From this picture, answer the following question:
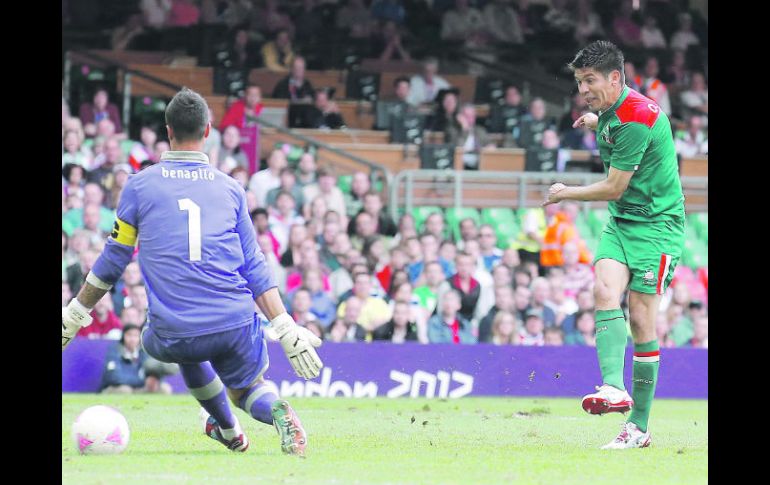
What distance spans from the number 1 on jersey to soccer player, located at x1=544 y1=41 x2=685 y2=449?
2.30 meters

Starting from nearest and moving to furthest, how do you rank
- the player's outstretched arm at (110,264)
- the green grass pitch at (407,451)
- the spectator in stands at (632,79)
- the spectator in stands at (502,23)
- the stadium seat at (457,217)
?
the green grass pitch at (407,451) < the player's outstretched arm at (110,264) < the stadium seat at (457,217) < the spectator in stands at (632,79) < the spectator in stands at (502,23)

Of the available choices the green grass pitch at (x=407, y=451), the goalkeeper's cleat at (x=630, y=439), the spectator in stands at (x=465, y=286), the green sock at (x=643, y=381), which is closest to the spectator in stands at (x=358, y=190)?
the spectator in stands at (x=465, y=286)

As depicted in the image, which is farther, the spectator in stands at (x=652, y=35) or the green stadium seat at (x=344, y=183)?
the spectator in stands at (x=652, y=35)

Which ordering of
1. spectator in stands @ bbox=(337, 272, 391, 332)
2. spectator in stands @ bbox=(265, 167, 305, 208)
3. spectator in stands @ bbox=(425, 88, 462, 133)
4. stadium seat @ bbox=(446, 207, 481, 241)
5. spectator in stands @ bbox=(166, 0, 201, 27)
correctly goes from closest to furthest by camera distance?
1. spectator in stands @ bbox=(337, 272, 391, 332)
2. spectator in stands @ bbox=(265, 167, 305, 208)
3. stadium seat @ bbox=(446, 207, 481, 241)
4. spectator in stands @ bbox=(425, 88, 462, 133)
5. spectator in stands @ bbox=(166, 0, 201, 27)

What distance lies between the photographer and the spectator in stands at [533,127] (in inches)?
858

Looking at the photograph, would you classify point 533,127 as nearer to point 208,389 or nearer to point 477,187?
point 477,187

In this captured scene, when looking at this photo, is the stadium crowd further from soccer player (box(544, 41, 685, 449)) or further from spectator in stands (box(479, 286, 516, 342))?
soccer player (box(544, 41, 685, 449))

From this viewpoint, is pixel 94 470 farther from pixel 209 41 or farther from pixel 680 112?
pixel 680 112

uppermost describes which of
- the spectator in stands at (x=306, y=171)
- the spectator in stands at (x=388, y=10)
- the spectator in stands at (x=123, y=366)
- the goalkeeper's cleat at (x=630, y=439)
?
the spectator in stands at (x=388, y=10)

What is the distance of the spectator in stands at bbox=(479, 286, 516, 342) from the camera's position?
16141mm

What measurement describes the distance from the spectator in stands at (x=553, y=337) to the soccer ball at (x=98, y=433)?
8.92 metres

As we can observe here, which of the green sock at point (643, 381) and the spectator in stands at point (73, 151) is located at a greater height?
the spectator in stands at point (73, 151)

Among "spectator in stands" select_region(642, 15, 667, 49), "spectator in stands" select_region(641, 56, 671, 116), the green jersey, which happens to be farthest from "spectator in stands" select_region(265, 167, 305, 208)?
"spectator in stands" select_region(642, 15, 667, 49)

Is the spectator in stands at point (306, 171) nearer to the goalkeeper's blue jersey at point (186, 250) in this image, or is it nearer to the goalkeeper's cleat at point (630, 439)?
the goalkeeper's cleat at point (630, 439)
